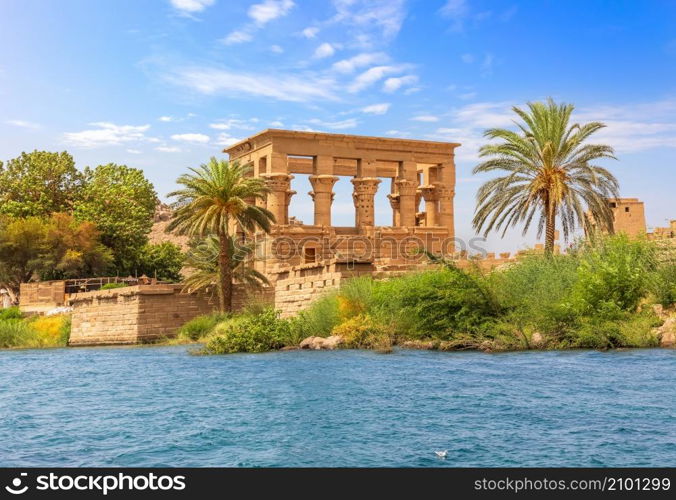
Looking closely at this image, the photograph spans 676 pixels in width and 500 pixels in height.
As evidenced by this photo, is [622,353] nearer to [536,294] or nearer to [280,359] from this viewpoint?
[536,294]

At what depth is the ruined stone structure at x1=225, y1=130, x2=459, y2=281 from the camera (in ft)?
131

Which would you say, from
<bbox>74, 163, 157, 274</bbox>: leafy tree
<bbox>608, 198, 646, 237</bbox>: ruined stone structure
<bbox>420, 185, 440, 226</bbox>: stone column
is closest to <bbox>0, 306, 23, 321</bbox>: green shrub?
<bbox>74, 163, 157, 274</bbox>: leafy tree

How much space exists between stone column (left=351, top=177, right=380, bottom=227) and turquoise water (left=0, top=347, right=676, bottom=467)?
24332 mm

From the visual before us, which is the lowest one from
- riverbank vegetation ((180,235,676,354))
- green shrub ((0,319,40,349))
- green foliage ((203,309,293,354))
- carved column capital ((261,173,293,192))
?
green shrub ((0,319,40,349))

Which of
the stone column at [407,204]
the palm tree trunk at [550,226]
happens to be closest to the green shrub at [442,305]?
the palm tree trunk at [550,226]

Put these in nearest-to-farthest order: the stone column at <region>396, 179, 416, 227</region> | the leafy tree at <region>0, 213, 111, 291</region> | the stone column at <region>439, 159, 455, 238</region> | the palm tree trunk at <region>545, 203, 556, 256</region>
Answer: the palm tree trunk at <region>545, 203, 556, 256</region>
the stone column at <region>396, 179, 416, 227</region>
the leafy tree at <region>0, 213, 111, 291</region>
the stone column at <region>439, 159, 455, 238</region>

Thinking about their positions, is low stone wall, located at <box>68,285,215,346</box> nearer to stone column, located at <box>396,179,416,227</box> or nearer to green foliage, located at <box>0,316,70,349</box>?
green foliage, located at <box>0,316,70,349</box>

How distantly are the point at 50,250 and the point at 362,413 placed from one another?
3678 centimetres

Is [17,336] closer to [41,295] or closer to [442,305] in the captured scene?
[41,295]

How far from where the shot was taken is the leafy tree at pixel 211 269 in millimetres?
31844

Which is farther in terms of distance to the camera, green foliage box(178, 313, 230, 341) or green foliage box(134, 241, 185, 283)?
green foliage box(134, 241, 185, 283)

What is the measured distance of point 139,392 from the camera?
1491 cm

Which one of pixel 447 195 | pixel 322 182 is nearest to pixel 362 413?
pixel 322 182

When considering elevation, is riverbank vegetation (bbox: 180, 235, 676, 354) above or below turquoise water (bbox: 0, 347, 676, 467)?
above
